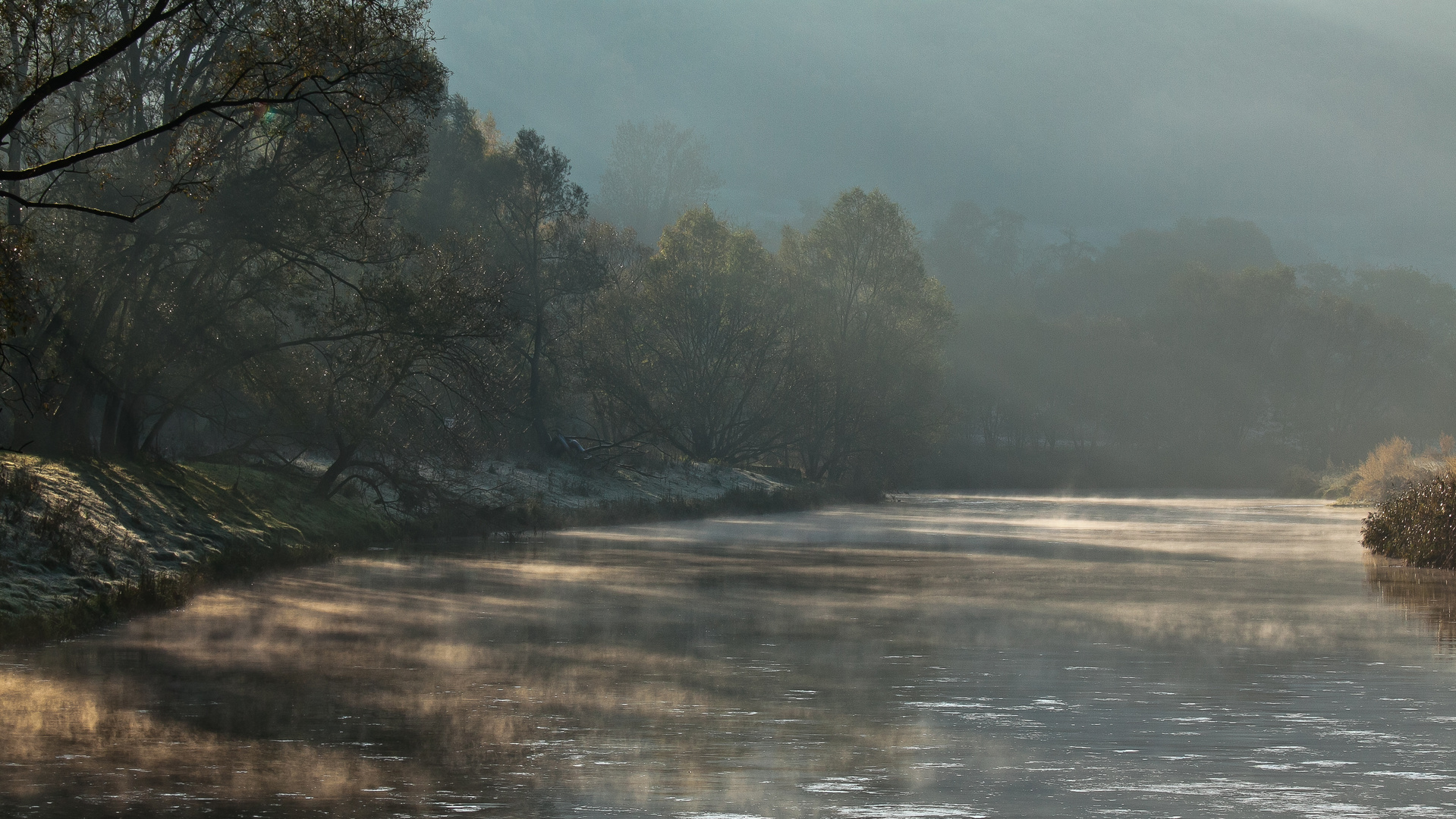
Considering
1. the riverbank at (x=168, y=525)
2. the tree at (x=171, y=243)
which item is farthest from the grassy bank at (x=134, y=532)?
the tree at (x=171, y=243)

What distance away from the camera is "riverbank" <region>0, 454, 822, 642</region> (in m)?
17.5

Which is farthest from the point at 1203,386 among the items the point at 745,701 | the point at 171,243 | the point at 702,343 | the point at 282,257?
the point at 745,701

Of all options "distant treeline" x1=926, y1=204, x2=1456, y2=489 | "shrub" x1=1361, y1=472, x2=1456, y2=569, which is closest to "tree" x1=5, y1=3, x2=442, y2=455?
"shrub" x1=1361, y1=472, x2=1456, y2=569

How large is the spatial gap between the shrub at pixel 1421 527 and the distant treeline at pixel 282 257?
20.0 m

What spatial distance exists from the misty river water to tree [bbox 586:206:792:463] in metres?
43.6

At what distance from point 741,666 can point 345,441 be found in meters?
21.2

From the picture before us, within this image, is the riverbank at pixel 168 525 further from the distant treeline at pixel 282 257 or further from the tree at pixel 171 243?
the tree at pixel 171 243

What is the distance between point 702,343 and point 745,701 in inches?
2259

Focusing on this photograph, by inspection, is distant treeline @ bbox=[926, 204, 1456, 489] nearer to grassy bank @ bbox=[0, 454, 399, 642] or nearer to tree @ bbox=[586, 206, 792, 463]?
tree @ bbox=[586, 206, 792, 463]

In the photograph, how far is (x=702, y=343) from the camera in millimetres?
69062

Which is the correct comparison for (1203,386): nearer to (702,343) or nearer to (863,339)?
(863,339)

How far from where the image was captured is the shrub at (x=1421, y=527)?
27.1m

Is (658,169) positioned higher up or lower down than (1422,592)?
higher up

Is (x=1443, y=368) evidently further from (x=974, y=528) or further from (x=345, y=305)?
(x=345, y=305)
